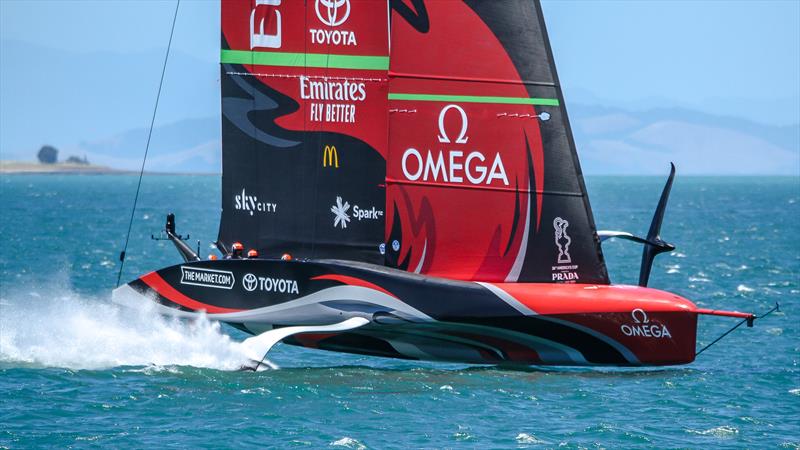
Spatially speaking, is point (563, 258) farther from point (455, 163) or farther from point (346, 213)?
point (346, 213)

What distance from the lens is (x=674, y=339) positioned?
1930 cm

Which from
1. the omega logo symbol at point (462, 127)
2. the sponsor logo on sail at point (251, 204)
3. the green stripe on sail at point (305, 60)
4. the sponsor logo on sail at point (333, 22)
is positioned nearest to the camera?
the omega logo symbol at point (462, 127)

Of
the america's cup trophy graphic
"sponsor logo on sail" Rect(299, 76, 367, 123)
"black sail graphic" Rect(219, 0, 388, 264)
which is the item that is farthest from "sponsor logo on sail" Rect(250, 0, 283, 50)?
the america's cup trophy graphic

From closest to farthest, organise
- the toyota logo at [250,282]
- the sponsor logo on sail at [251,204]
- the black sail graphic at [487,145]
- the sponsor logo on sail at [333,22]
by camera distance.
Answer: the black sail graphic at [487,145], the toyota logo at [250,282], the sponsor logo on sail at [333,22], the sponsor logo on sail at [251,204]

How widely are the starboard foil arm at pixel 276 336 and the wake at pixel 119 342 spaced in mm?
141

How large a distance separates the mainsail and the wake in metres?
2.07

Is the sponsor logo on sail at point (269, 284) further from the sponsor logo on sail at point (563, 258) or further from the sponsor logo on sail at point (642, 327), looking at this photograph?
the sponsor logo on sail at point (642, 327)

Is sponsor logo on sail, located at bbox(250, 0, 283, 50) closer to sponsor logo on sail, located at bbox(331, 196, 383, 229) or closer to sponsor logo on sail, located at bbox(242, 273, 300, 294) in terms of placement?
sponsor logo on sail, located at bbox(331, 196, 383, 229)

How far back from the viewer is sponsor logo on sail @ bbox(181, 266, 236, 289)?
20.3 meters

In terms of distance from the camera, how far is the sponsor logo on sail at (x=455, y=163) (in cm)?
1980

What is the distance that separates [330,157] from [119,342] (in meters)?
4.59

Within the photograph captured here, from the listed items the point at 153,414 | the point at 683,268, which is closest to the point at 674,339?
the point at 153,414

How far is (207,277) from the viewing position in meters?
20.4

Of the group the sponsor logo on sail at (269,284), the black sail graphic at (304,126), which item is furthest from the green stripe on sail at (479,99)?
the sponsor logo on sail at (269,284)
